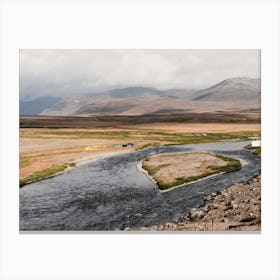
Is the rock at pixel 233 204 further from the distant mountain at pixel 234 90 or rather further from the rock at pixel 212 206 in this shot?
the distant mountain at pixel 234 90

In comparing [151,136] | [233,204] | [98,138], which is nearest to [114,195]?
[98,138]

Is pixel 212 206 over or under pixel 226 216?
over

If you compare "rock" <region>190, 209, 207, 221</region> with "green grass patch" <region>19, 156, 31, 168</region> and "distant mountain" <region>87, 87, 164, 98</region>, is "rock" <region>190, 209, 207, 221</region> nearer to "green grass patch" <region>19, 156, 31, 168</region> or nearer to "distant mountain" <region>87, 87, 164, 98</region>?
"distant mountain" <region>87, 87, 164, 98</region>

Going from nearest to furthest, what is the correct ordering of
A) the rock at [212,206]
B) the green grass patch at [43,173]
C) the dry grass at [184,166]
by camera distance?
the rock at [212,206] → the green grass patch at [43,173] → the dry grass at [184,166]

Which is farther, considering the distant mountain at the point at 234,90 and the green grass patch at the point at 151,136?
the green grass patch at the point at 151,136

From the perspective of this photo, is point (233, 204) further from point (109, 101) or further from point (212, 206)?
point (109, 101)
